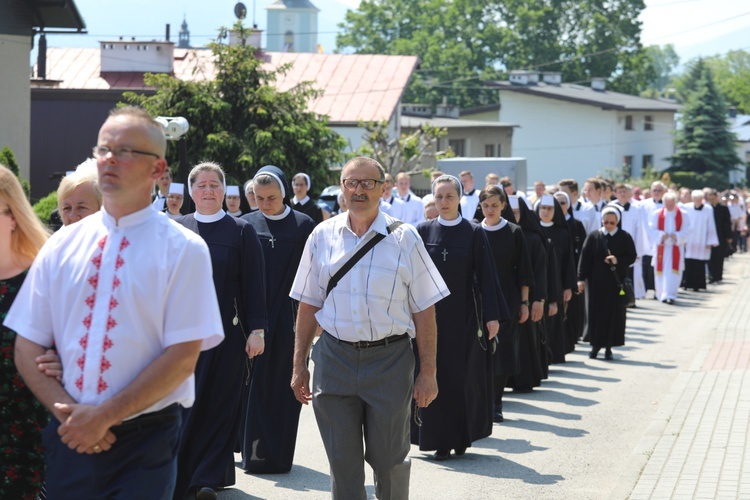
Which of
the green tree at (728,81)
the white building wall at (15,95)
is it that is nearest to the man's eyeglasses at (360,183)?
the white building wall at (15,95)

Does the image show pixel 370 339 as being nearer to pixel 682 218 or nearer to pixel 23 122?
pixel 682 218

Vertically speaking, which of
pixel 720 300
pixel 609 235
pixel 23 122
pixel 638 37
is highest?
pixel 638 37

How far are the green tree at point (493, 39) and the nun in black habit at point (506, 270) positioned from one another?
248 ft

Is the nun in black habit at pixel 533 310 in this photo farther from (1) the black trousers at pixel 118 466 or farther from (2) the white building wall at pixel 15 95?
(2) the white building wall at pixel 15 95

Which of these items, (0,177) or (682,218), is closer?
(0,177)

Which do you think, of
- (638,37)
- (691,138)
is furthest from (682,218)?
(638,37)

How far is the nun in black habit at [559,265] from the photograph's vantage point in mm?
14133

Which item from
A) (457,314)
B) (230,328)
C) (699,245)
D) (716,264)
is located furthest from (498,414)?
(716,264)

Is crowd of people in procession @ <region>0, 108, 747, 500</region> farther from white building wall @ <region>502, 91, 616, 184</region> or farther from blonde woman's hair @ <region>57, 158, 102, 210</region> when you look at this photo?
white building wall @ <region>502, 91, 616, 184</region>

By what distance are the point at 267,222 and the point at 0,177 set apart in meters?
4.30

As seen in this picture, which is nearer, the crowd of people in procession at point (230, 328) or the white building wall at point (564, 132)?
the crowd of people in procession at point (230, 328)

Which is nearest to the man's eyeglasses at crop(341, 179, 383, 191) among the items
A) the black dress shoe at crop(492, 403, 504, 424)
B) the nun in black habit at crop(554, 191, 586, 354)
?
the black dress shoe at crop(492, 403, 504, 424)

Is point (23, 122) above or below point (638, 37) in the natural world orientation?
below

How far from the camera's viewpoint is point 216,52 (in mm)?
26031
